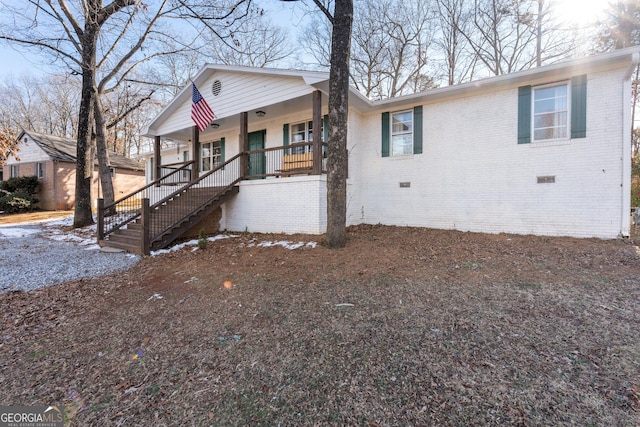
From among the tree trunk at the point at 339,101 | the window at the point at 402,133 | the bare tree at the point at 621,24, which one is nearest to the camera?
the tree trunk at the point at 339,101

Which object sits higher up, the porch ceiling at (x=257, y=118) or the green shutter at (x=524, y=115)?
the porch ceiling at (x=257, y=118)

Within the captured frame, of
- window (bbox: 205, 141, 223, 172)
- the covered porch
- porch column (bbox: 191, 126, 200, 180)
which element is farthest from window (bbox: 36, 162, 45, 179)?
porch column (bbox: 191, 126, 200, 180)

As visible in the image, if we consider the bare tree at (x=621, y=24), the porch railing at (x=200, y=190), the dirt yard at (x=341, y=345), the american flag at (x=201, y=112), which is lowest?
the dirt yard at (x=341, y=345)

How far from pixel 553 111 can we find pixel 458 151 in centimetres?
223

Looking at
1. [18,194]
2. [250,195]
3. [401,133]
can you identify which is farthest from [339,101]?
[18,194]

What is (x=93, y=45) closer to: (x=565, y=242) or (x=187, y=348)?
(x=187, y=348)

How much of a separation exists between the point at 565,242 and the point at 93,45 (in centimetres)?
1705

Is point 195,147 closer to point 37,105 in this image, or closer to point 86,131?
point 86,131

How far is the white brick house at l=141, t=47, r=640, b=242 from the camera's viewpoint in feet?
20.4

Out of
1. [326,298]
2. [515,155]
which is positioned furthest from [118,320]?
[515,155]

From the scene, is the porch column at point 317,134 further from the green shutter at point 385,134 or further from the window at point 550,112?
the window at point 550,112

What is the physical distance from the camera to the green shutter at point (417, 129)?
8.28 m

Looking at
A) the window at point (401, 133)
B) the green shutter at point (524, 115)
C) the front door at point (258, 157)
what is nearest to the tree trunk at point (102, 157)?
the front door at point (258, 157)

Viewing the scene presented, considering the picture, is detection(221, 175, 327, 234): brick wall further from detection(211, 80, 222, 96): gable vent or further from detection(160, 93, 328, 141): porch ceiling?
detection(211, 80, 222, 96): gable vent
